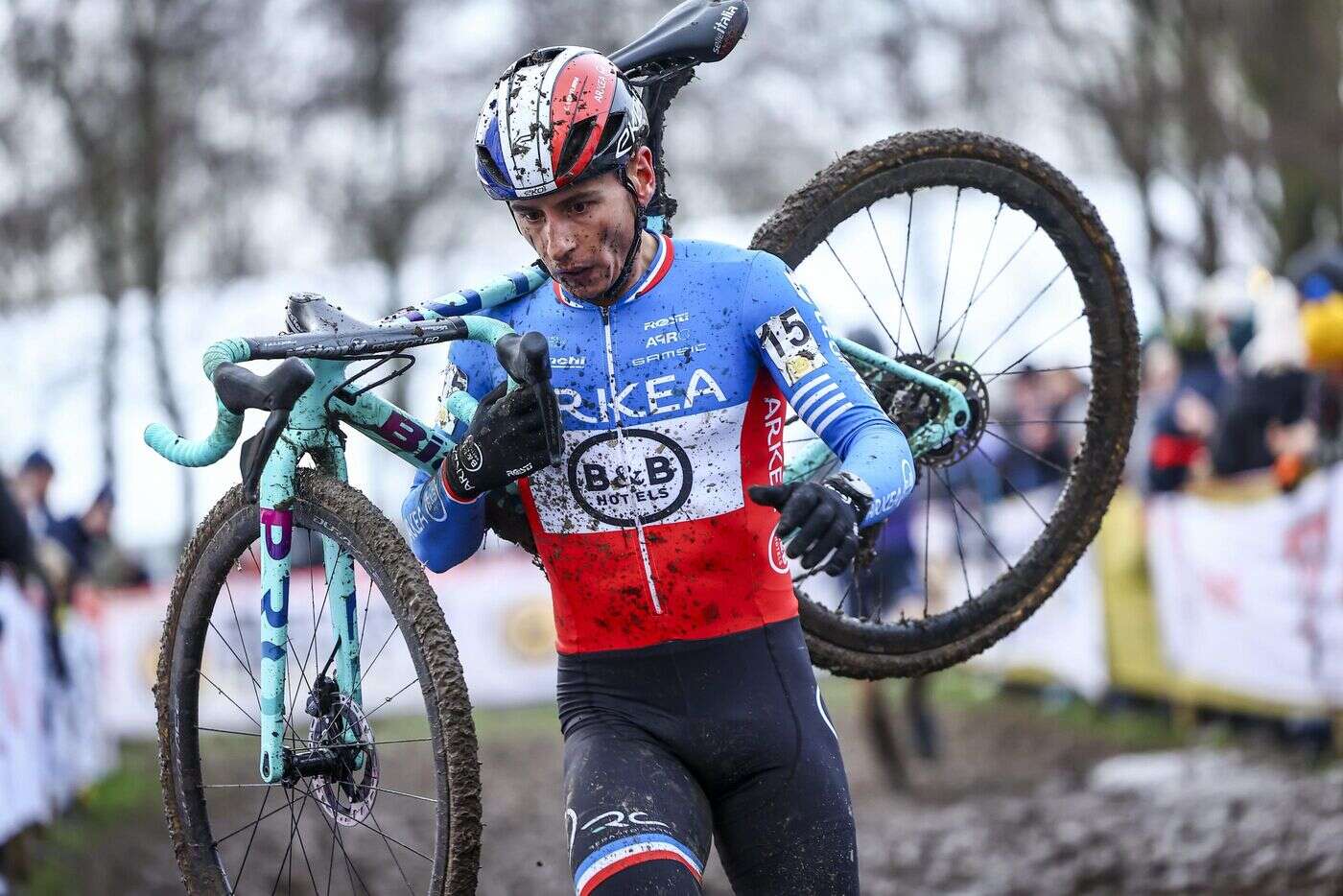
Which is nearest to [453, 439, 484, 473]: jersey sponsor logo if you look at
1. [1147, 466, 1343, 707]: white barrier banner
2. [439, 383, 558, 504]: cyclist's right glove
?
[439, 383, 558, 504]: cyclist's right glove

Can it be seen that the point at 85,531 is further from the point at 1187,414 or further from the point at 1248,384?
the point at 1248,384

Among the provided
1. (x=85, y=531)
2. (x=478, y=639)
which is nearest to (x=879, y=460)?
(x=85, y=531)

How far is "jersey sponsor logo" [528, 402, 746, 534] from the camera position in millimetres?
3695

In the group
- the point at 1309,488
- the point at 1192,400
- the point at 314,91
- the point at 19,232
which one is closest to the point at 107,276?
the point at 19,232

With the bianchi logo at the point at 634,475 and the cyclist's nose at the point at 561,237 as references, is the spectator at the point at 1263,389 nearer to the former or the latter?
the bianchi logo at the point at 634,475

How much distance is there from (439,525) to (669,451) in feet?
1.86

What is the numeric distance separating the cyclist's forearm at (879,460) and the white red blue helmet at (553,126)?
80cm

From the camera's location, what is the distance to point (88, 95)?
1756cm

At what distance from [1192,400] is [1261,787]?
113 inches

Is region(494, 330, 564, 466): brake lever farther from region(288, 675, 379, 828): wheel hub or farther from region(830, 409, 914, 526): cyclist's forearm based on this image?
region(288, 675, 379, 828): wheel hub

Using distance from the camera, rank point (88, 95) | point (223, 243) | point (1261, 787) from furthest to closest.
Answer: point (223, 243) → point (88, 95) → point (1261, 787)

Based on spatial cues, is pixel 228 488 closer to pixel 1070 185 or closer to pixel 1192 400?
pixel 1070 185

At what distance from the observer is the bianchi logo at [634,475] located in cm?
370

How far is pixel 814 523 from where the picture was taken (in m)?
3.02
